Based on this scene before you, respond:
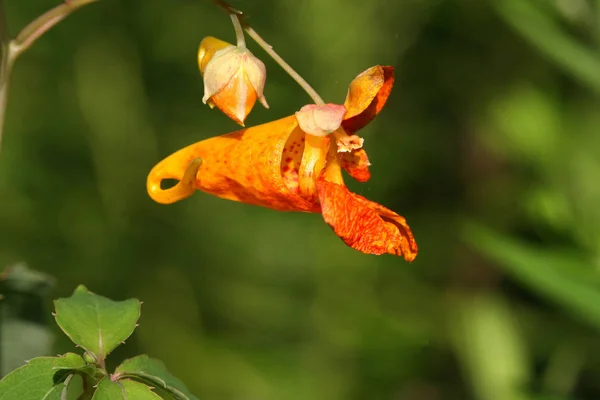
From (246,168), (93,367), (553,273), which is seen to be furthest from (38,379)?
(553,273)

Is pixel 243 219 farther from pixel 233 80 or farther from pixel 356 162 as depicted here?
pixel 233 80

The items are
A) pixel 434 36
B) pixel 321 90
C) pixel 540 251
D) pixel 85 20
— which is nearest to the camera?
pixel 540 251

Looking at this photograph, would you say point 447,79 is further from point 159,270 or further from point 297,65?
point 159,270

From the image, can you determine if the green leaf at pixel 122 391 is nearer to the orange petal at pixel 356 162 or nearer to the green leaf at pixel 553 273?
the orange petal at pixel 356 162

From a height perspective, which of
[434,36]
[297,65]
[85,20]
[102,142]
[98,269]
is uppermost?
[434,36]

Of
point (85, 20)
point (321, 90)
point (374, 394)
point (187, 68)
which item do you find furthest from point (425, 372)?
point (85, 20)

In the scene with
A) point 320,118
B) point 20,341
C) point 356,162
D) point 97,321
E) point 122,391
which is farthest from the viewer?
point 20,341

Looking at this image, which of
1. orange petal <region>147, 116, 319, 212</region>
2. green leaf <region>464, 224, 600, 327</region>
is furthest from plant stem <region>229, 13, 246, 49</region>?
green leaf <region>464, 224, 600, 327</region>
